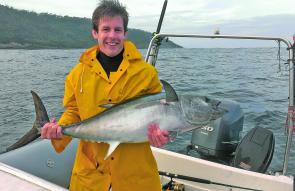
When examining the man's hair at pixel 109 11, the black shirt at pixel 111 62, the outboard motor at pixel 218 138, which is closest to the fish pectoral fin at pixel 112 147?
the black shirt at pixel 111 62

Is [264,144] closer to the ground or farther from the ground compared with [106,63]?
closer to the ground

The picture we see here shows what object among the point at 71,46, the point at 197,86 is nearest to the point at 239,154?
the point at 197,86

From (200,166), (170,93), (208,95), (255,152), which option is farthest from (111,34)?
(208,95)

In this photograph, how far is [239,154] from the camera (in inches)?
207

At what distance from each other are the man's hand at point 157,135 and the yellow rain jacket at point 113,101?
13.5 inches

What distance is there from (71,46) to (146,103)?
361ft

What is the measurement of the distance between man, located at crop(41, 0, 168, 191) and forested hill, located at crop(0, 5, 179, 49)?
9670cm

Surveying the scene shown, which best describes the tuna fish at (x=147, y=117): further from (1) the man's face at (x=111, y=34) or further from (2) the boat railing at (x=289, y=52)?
(2) the boat railing at (x=289, y=52)

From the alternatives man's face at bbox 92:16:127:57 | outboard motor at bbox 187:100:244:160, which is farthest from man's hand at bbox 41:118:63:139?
outboard motor at bbox 187:100:244:160

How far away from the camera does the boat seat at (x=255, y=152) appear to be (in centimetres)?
506

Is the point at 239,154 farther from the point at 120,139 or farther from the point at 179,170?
the point at 120,139

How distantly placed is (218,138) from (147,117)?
125 inches

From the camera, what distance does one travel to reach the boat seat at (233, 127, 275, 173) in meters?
5.06

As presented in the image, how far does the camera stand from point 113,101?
9.75ft
